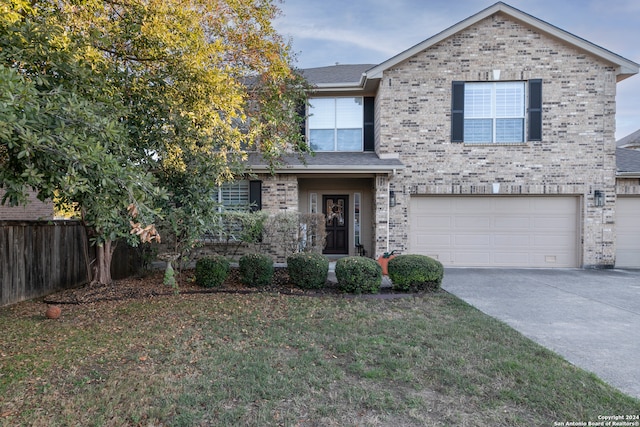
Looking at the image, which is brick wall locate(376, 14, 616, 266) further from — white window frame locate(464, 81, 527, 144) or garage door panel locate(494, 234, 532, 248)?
garage door panel locate(494, 234, 532, 248)

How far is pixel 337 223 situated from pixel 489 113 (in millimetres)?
5675

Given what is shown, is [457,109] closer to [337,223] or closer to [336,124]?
[336,124]

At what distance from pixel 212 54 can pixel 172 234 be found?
3.67 meters

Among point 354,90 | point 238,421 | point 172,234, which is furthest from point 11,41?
point 354,90

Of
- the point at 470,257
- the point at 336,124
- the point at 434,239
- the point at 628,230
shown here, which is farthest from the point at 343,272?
the point at 628,230

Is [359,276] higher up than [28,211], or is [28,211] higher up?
[28,211]

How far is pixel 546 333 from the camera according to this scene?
15.5ft

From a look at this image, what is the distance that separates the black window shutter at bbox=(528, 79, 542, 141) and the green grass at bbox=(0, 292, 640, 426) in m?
6.92

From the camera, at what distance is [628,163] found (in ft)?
34.8

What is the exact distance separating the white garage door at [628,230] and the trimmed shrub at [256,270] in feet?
33.2

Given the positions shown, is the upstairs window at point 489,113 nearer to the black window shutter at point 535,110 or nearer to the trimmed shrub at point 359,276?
the black window shutter at point 535,110

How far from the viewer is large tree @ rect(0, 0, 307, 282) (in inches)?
120

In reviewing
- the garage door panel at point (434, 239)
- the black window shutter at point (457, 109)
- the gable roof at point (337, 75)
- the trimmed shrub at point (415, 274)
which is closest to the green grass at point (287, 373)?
the trimmed shrub at point (415, 274)

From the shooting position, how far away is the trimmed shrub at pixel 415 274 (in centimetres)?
685
